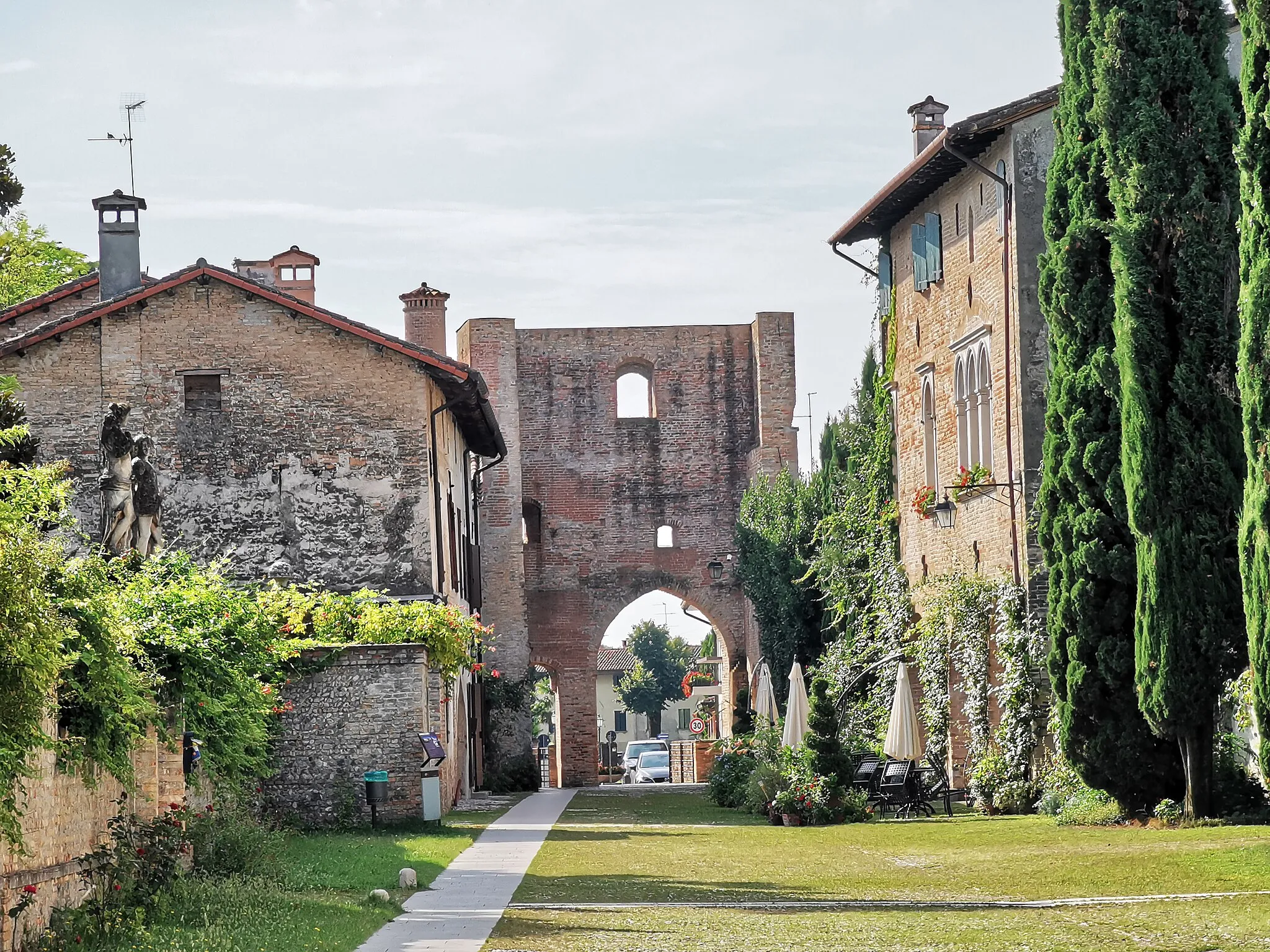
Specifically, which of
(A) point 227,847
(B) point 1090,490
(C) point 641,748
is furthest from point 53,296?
(C) point 641,748

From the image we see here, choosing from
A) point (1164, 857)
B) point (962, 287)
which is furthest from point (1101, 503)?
point (962, 287)

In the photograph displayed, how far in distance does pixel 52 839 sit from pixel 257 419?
15.3 metres

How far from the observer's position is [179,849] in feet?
39.8

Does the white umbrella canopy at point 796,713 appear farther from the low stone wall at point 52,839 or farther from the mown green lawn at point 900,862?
the low stone wall at point 52,839

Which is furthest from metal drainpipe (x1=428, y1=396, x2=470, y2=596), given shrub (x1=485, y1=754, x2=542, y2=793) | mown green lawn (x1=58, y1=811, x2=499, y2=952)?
shrub (x1=485, y1=754, x2=542, y2=793)

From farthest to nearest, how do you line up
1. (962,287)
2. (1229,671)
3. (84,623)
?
(962,287), (1229,671), (84,623)

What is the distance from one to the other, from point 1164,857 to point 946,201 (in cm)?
1222

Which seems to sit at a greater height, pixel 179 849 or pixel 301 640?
pixel 301 640

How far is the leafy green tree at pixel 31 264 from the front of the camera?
110ft

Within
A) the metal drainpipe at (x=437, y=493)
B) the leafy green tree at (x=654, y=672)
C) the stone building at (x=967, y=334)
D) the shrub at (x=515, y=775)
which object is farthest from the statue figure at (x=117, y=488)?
the leafy green tree at (x=654, y=672)

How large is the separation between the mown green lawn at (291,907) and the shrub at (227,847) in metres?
0.21

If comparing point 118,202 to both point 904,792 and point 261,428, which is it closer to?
point 261,428

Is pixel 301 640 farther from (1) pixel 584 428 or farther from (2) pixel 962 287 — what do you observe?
(1) pixel 584 428

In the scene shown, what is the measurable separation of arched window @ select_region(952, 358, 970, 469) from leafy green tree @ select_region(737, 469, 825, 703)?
8.99 meters
